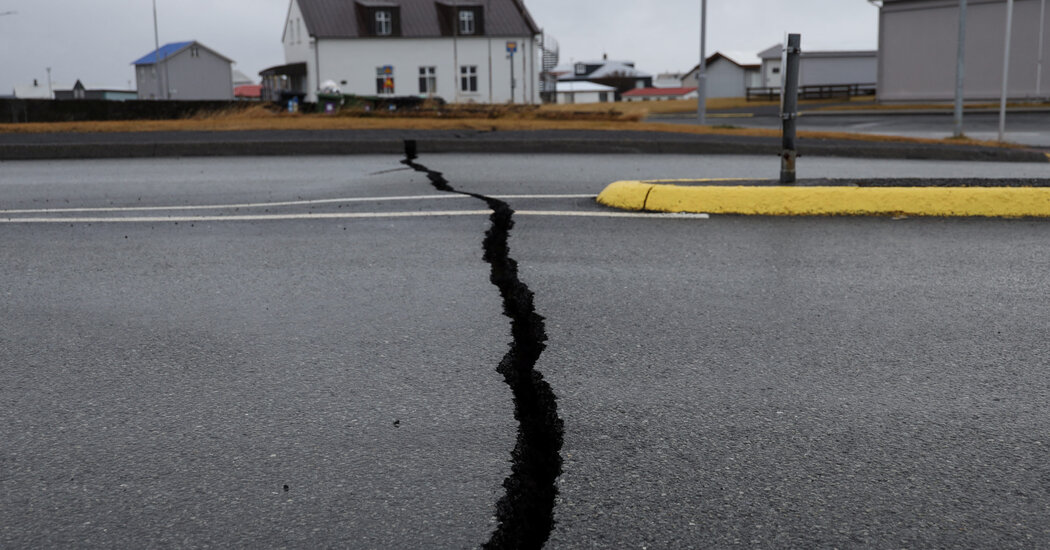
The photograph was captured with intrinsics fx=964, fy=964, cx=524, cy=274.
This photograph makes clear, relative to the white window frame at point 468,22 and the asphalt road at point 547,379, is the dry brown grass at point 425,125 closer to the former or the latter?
the asphalt road at point 547,379

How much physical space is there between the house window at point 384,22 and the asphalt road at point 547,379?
47086mm

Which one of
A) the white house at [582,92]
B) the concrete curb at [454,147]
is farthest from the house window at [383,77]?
the white house at [582,92]

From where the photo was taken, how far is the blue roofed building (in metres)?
67.1

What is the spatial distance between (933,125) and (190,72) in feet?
187

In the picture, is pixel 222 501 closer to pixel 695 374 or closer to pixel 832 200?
pixel 695 374

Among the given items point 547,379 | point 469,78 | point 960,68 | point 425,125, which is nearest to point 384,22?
point 469,78

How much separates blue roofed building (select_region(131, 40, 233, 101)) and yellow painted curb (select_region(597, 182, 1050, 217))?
6357 cm

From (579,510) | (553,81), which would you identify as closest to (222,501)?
(579,510)

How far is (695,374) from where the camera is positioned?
3.34m

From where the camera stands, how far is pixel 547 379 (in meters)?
3.30

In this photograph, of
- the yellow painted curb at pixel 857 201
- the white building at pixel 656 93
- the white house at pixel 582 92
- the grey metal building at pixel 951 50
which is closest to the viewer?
the yellow painted curb at pixel 857 201

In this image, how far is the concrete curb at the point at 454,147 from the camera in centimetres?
1271

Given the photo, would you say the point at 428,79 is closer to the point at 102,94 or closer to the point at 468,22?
the point at 468,22

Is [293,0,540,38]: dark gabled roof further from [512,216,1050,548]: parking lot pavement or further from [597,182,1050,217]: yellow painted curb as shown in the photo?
[512,216,1050,548]: parking lot pavement
